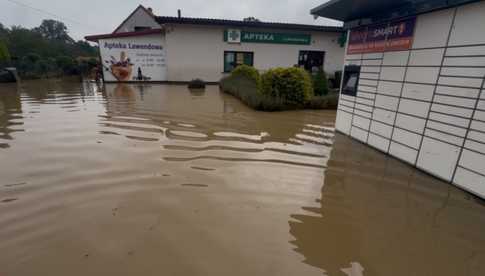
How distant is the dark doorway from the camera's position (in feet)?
50.1

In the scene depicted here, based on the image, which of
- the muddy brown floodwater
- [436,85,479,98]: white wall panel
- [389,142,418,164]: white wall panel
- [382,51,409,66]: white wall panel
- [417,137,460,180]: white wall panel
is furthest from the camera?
[382,51,409,66]: white wall panel

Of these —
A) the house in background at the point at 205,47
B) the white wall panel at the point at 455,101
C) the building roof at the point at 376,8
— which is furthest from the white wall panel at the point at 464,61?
the house in background at the point at 205,47

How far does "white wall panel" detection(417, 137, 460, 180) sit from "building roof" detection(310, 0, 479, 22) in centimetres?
169

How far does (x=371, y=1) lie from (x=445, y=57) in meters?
1.29

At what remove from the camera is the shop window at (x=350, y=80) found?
472 centimetres

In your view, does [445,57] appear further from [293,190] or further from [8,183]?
[8,183]

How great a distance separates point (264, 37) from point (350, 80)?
10646mm

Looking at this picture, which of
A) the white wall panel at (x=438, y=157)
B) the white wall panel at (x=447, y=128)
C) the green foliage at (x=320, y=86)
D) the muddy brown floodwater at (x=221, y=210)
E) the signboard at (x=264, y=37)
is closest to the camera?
the muddy brown floodwater at (x=221, y=210)

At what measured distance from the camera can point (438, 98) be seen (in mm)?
3035

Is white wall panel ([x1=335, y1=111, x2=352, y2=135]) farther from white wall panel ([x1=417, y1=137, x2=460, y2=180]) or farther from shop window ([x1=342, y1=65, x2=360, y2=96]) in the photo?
white wall panel ([x1=417, y1=137, x2=460, y2=180])

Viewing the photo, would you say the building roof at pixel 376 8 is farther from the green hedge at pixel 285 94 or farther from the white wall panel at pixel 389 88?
the green hedge at pixel 285 94

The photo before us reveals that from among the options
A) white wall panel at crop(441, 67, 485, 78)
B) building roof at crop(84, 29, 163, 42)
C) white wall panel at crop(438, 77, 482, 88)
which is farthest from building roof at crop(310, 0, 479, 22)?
building roof at crop(84, 29, 163, 42)

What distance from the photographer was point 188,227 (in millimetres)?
2078

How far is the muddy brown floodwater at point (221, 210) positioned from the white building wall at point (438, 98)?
287mm
